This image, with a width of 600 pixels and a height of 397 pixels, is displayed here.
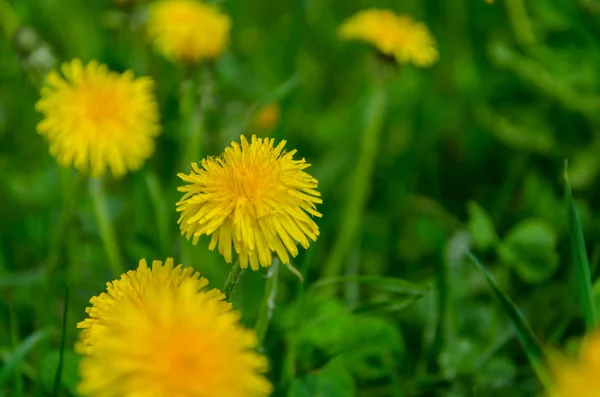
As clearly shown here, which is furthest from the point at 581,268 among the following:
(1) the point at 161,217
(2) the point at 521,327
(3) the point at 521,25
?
(3) the point at 521,25

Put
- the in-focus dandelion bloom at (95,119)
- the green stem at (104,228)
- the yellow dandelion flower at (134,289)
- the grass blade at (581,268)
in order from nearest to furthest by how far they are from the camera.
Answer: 1. the yellow dandelion flower at (134,289)
2. the grass blade at (581,268)
3. the in-focus dandelion bloom at (95,119)
4. the green stem at (104,228)

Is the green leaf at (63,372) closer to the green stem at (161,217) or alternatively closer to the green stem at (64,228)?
the green stem at (64,228)

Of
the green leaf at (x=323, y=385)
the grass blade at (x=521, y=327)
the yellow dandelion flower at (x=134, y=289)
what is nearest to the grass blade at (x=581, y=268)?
the grass blade at (x=521, y=327)

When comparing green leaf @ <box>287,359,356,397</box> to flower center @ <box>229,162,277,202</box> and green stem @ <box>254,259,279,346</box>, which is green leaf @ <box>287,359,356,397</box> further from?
flower center @ <box>229,162,277,202</box>

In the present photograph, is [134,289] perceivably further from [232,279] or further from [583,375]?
[583,375]

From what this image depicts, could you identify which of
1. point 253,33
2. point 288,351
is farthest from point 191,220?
point 253,33

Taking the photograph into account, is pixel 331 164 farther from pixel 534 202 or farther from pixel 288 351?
pixel 288 351

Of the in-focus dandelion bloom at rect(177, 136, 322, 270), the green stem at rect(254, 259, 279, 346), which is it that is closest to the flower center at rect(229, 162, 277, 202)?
the in-focus dandelion bloom at rect(177, 136, 322, 270)

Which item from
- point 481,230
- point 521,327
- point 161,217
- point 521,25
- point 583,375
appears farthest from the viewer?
point 521,25
